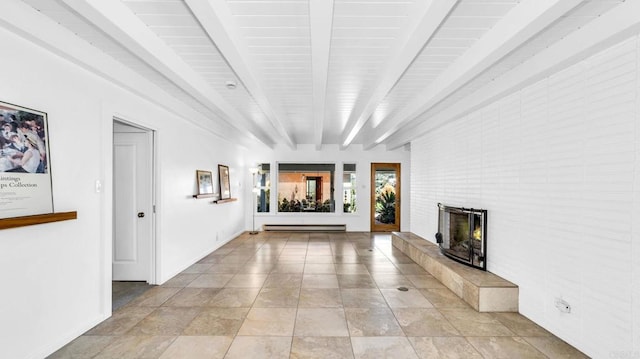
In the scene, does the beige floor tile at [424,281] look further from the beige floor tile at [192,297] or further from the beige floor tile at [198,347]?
the beige floor tile at [192,297]

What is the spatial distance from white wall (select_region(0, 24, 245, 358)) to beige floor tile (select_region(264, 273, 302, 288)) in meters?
1.82

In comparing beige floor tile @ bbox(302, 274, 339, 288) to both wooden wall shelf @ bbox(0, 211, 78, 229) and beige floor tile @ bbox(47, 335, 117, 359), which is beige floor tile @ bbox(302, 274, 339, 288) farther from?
wooden wall shelf @ bbox(0, 211, 78, 229)

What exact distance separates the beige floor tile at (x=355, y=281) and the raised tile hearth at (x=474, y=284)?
965 millimetres

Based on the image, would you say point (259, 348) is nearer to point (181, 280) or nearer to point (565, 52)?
point (181, 280)

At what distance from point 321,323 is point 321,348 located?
16.7 inches

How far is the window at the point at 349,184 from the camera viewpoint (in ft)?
27.6

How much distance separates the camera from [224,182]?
20.7 feet

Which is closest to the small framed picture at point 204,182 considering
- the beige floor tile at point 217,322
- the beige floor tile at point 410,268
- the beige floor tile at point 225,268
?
the beige floor tile at point 225,268

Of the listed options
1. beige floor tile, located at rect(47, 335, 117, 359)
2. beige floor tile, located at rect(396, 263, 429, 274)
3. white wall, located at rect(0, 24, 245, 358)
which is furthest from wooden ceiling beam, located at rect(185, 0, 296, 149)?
beige floor tile, located at rect(396, 263, 429, 274)

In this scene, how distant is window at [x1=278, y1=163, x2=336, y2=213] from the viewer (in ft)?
27.6

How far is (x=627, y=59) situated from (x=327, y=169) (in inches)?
265

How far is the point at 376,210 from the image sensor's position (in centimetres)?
845

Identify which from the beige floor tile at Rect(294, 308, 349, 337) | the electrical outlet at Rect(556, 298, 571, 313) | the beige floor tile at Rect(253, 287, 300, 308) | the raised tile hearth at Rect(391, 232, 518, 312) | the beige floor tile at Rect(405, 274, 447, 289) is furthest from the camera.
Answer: the beige floor tile at Rect(405, 274, 447, 289)

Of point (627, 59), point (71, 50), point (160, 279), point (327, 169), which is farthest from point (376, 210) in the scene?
point (71, 50)
